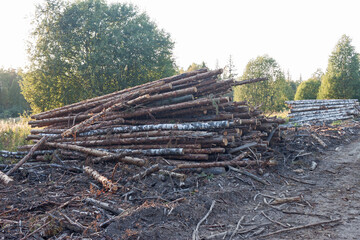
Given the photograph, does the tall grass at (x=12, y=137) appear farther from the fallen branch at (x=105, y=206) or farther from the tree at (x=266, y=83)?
the tree at (x=266, y=83)

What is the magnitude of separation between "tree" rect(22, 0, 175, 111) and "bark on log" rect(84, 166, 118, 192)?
38.6ft

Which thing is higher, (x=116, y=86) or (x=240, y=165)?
(x=116, y=86)

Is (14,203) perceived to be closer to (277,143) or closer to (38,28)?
(277,143)

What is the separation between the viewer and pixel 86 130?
783 cm

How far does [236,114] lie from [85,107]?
194 inches

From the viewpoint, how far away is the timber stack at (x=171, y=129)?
6.58m

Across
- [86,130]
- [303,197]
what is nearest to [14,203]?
[86,130]

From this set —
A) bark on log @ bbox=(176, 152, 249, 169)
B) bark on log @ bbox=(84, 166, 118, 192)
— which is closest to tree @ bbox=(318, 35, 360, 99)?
bark on log @ bbox=(176, 152, 249, 169)

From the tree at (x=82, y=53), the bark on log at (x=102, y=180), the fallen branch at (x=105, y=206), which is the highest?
the tree at (x=82, y=53)

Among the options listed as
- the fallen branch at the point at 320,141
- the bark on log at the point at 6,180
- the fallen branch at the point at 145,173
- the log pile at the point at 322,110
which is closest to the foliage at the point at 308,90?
the log pile at the point at 322,110

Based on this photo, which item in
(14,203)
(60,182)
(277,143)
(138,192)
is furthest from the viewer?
(277,143)

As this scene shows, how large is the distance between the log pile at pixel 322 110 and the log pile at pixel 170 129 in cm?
1134

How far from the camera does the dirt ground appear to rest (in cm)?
361

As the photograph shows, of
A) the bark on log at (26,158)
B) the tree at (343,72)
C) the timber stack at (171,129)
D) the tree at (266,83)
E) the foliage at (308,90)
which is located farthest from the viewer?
the foliage at (308,90)
